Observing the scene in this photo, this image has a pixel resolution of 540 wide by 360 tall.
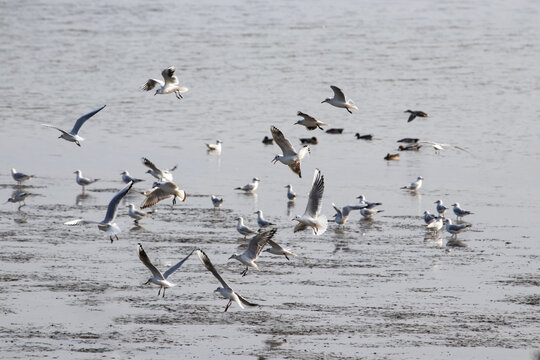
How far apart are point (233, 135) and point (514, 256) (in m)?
15.6

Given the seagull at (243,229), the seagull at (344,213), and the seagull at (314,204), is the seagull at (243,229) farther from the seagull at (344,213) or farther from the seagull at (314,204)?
the seagull at (314,204)

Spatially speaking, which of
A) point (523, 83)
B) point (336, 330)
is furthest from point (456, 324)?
point (523, 83)

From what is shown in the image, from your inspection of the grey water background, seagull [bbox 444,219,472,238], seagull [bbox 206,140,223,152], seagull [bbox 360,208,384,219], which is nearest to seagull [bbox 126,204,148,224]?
the grey water background

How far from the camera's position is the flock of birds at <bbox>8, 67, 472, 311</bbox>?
14027 mm

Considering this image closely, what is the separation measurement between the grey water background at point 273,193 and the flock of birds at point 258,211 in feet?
1.06

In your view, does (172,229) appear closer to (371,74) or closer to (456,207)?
(456,207)

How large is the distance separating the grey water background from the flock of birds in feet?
1.06

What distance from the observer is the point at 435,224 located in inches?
820

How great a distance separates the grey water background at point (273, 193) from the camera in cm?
1428

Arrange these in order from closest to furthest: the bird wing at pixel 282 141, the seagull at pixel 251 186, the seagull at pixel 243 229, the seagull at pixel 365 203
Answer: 1. the bird wing at pixel 282 141
2. the seagull at pixel 243 229
3. the seagull at pixel 365 203
4. the seagull at pixel 251 186

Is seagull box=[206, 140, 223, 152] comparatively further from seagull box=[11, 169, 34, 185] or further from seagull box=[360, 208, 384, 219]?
seagull box=[360, 208, 384, 219]

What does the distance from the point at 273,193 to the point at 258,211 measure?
132 inches

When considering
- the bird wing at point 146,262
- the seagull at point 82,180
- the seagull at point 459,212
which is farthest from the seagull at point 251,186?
the bird wing at point 146,262

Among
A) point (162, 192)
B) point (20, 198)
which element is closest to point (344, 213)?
point (162, 192)
